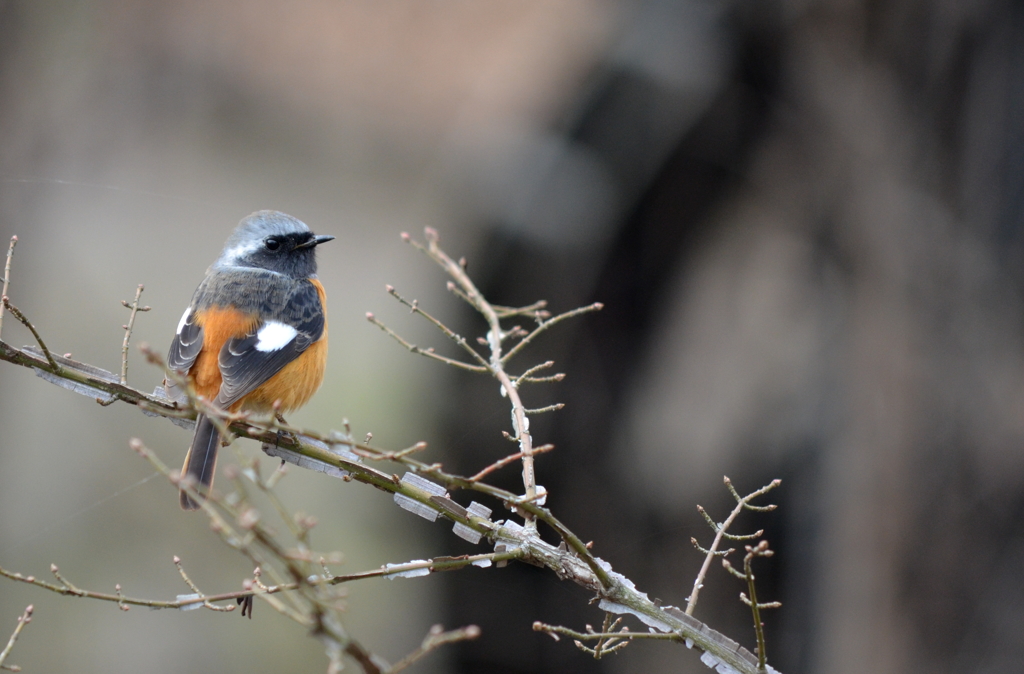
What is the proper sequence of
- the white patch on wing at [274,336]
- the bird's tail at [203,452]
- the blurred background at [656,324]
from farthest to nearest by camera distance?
the blurred background at [656,324] → the white patch on wing at [274,336] → the bird's tail at [203,452]

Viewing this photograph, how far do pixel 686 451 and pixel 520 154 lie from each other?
1.73 m

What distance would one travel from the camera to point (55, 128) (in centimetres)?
599

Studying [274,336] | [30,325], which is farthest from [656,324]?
[30,325]

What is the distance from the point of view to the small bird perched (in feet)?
7.66

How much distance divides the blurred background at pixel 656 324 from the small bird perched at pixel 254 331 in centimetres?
111

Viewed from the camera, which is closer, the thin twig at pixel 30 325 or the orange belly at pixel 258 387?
the thin twig at pixel 30 325

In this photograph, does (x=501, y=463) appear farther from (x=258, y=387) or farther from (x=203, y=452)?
(x=258, y=387)

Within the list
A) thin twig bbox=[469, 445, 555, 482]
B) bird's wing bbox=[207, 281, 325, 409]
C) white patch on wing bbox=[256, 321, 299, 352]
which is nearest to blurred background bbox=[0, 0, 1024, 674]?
thin twig bbox=[469, 445, 555, 482]

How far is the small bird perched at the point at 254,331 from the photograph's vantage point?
234 cm

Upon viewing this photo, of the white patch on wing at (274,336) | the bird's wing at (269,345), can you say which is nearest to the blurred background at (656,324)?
the bird's wing at (269,345)

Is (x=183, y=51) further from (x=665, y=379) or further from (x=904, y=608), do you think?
(x=904, y=608)

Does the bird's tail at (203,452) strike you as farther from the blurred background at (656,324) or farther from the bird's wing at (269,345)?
the blurred background at (656,324)

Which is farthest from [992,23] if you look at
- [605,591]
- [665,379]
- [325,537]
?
[325,537]

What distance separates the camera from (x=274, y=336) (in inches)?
98.7
